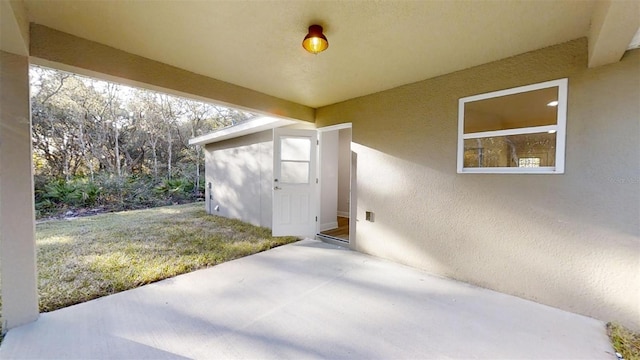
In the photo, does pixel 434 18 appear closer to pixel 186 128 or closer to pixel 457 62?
pixel 457 62

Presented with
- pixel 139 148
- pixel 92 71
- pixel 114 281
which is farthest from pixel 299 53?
pixel 139 148

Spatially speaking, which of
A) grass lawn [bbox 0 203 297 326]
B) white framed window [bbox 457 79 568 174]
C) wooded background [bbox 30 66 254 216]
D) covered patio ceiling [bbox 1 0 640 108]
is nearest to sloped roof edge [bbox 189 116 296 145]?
wooded background [bbox 30 66 254 216]

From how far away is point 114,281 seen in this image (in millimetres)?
2895

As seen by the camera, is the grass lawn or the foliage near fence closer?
the grass lawn

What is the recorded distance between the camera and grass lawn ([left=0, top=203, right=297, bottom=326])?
279 centimetres

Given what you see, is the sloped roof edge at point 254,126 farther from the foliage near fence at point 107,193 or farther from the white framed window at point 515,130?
the foliage near fence at point 107,193

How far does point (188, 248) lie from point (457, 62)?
4.84 meters

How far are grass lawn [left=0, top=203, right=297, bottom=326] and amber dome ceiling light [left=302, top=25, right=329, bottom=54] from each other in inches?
125

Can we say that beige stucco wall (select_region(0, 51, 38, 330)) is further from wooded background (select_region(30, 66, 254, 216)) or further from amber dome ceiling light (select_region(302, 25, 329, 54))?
wooded background (select_region(30, 66, 254, 216))

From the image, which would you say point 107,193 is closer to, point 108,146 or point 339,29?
point 108,146

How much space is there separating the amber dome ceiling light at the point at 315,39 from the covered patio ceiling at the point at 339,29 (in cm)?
6

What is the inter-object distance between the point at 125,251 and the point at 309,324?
3.69 meters

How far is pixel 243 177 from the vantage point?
6.83m

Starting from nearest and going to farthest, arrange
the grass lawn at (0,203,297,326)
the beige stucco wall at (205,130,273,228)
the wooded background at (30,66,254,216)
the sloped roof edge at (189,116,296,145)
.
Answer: the grass lawn at (0,203,297,326) < the sloped roof edge at (189,116,296,145) < the beige stucco wall at (205,130,273,228) < the wooded background at (30,66,254,216)
